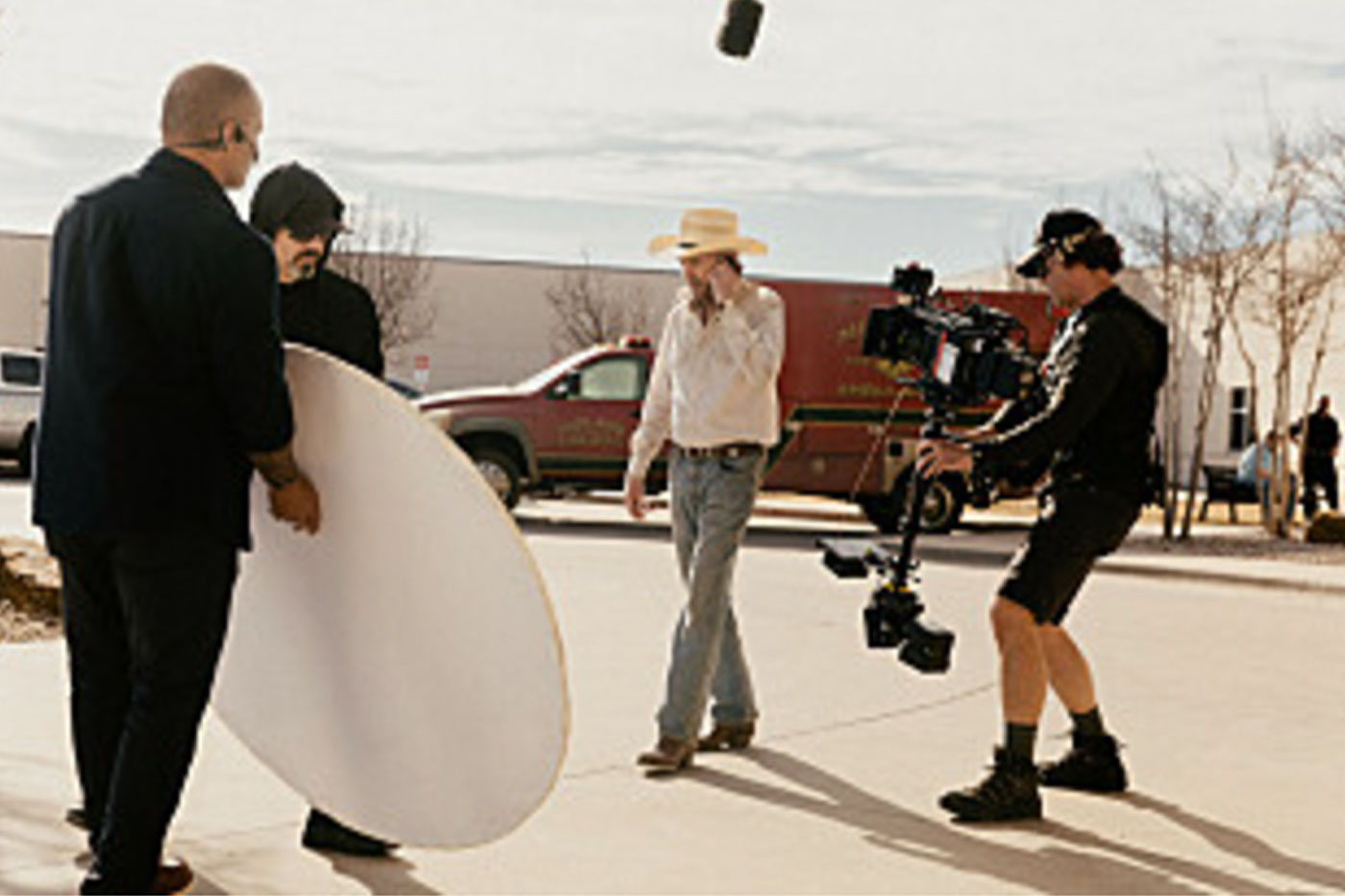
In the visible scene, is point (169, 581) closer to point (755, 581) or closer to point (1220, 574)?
point (755, 581)

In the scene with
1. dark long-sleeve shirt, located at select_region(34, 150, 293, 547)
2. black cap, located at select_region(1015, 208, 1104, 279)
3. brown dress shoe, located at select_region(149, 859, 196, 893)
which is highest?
black cap, located at select_region(1015, 208, 1104, 279)

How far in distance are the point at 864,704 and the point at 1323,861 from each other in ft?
8.95

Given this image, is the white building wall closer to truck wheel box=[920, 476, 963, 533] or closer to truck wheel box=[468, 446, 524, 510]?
truck wheel box=[468, 446, 524, 510]

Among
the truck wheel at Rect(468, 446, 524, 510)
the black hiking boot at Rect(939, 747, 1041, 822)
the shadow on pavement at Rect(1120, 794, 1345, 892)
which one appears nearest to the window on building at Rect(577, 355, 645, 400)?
the truck wheel at Rect(468, 446, 524, 510)

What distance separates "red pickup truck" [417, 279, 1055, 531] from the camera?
1925 cm

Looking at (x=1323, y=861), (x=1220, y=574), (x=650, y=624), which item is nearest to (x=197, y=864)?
(x=1323, y=861)

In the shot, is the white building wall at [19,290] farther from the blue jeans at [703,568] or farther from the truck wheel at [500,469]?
the blue jeans at [703,568]

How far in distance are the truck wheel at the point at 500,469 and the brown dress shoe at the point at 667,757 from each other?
41.7 ft

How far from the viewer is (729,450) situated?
20.6 feet

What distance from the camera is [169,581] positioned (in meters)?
3.89

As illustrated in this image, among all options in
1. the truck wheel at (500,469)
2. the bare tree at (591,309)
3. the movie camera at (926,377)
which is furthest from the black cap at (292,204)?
the bare tree at (591,309)

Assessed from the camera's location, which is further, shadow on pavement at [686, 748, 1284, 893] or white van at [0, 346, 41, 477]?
white van at [0, 346, 41, 477]

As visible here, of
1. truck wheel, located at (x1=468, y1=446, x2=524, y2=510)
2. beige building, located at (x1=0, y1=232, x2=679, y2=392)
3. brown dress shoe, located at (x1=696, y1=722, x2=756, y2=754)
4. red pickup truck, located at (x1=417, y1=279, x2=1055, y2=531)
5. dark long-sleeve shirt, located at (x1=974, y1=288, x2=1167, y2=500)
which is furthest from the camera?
beige building, located at (x1=0, y1=232, x2=679, y2=392)

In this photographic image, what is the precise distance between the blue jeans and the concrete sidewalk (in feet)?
0.82
